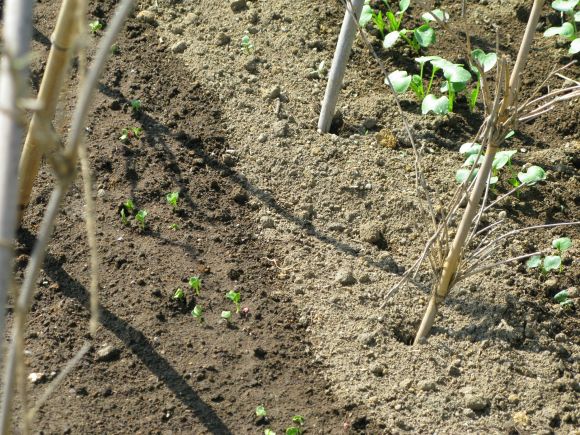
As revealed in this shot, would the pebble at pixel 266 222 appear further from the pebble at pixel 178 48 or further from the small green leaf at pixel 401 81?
the pebble at pixel 178 48

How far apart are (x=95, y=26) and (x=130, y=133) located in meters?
0.80

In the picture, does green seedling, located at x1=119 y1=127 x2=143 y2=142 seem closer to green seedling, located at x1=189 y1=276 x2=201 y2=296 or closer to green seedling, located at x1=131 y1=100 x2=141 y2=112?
green seedling, located at x1=131 y1=100 x2=141 y2=112

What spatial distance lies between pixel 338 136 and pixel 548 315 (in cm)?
119

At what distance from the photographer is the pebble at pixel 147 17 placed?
169 inches

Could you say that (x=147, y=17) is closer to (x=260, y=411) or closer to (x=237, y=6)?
(x=237, y=6)

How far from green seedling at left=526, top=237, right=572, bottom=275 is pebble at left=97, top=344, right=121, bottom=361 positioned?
1.50 metres

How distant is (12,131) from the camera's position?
1.26 meters

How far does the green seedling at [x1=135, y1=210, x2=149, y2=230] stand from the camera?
3.28 meters

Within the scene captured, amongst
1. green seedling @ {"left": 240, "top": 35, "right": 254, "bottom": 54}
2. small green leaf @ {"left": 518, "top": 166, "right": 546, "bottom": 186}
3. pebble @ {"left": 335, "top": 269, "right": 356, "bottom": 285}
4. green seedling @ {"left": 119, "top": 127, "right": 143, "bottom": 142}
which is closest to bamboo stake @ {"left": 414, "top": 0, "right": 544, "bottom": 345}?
pebble @ {"left": 335, "top": 269, "right": 356, "bottom": 285}

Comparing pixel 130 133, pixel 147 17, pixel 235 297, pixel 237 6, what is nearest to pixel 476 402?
pixel 235 297

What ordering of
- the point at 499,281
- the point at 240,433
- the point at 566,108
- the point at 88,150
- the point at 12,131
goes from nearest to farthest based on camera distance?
the point at 12,131 < the point at 240,433 < the point at 499,281 < the point at 88,150 < the point at 566,108

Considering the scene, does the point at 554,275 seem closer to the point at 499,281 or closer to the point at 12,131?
the point at 499,281

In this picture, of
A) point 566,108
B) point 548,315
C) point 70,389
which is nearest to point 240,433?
point 70,389

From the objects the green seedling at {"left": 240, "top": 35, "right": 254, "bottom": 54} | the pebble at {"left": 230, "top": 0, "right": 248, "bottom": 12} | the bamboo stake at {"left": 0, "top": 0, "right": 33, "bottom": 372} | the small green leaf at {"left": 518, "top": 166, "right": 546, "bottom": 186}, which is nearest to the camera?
the bamboo stake at {"left": 0, "top": 0, "right": 33, "bottom": 372}
